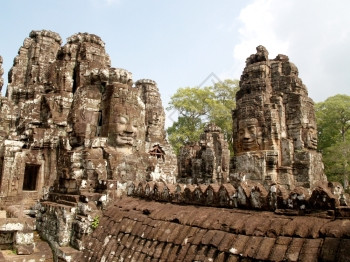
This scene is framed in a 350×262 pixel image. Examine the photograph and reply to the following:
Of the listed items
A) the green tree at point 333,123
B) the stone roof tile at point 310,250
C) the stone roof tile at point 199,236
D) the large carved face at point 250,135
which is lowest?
the stone roof tile at point 199,236

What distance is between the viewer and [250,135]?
10141mm

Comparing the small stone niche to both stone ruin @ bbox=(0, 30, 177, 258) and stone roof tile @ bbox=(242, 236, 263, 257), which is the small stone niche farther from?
stone roof tile @ bbox=(242, 236, 263, 257)

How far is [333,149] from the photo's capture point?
22078mm

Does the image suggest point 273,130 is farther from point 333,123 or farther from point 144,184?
point 333,123

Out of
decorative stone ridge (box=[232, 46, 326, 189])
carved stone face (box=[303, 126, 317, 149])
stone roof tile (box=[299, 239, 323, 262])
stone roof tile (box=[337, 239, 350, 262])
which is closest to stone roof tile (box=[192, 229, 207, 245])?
stone roof tile (box=[299, 239, 323, 262])

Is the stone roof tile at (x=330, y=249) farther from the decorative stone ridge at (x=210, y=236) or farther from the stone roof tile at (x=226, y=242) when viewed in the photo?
the stone roof tile at (x=226, y=242)

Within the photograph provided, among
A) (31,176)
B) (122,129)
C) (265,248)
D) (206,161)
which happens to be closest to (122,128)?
(122,129)

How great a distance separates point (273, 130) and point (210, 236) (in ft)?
25.1

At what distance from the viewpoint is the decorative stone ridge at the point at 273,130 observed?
1000 cm

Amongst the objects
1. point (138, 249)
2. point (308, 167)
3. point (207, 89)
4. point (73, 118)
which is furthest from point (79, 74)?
point (207, 89)

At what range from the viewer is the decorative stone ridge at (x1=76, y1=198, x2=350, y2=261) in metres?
2.31

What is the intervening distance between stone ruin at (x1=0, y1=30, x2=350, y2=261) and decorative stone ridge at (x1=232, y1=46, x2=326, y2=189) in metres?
0.04

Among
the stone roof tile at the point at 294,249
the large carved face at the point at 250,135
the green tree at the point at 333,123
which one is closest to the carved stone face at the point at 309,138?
the large carved face at the point at 250,135

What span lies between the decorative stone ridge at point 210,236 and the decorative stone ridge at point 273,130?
623 centimetres
